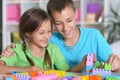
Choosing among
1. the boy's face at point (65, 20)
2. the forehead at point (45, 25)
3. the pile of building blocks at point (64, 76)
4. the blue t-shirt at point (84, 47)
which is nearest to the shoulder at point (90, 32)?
the blue t-shirt at point (84, 47)

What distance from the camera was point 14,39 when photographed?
4609mm

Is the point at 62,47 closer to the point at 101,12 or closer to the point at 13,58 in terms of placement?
the point at 13,58

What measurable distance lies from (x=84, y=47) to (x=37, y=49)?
300 millimetres

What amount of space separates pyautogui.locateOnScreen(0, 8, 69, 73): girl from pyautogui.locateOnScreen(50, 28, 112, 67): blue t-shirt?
86 millimetres

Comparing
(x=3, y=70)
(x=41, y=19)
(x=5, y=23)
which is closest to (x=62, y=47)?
(x=41, y=19)

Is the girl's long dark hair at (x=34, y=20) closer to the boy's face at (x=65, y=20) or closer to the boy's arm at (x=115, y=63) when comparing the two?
the boy's face at (x=65, y=20)

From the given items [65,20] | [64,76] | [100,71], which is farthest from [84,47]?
[64,76]

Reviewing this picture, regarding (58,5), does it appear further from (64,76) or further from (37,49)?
(64,76)

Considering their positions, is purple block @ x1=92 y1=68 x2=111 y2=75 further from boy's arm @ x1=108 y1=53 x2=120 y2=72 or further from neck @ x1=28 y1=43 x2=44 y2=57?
neck @ x1=28 y1=43 x2=44 y2=57

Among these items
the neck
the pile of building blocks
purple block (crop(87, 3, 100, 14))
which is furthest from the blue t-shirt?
purple block (crop(87, 3, 100, 14))

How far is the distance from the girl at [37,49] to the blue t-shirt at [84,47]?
0.28 ft

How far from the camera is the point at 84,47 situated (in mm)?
1988

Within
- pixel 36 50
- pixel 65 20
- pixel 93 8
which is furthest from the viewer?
pixel 93 8

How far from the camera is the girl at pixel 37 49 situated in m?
1.83
